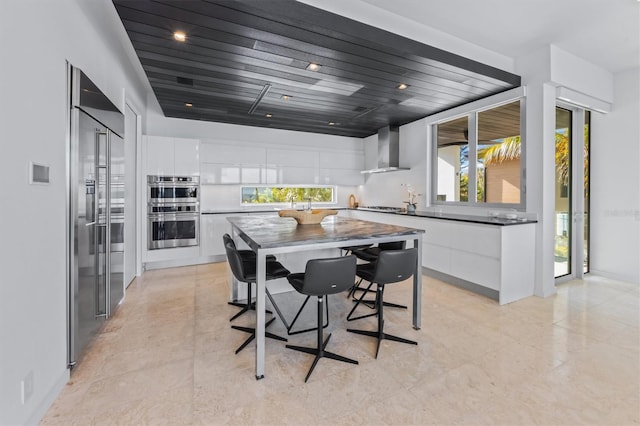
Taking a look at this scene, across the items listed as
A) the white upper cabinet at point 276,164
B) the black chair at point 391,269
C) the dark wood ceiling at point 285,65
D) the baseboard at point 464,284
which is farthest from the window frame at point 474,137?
the black chair at point 391,269

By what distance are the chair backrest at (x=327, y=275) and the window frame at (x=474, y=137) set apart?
9.88ft

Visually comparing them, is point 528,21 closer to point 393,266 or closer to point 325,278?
point 393,266

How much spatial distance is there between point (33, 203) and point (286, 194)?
4.80m

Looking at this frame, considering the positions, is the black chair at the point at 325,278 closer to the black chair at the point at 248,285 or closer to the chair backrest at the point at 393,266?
the chair backrest at the point at 393,266

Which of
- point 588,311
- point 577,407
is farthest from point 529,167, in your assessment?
point 577,407

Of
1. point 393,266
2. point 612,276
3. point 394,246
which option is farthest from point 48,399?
point 612,276

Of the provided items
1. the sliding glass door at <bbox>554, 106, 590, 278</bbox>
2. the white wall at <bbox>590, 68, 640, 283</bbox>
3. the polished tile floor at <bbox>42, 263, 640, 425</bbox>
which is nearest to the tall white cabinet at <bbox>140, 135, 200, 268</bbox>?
the polished tile floor at <bbox>42, 263, 640, 425</bbox>

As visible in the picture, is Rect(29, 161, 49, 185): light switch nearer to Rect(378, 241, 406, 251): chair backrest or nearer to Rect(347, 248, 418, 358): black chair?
Rect(347, 248, 418, 358): black chair

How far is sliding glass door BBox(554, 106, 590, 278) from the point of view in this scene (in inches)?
166

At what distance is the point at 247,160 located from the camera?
5.59 metres

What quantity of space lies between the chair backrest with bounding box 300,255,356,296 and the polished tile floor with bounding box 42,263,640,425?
593 mm

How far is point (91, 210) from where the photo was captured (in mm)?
2275

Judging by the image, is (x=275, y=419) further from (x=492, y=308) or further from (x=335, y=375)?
(x=492, y=308)

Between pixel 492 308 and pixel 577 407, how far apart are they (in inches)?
61.3
